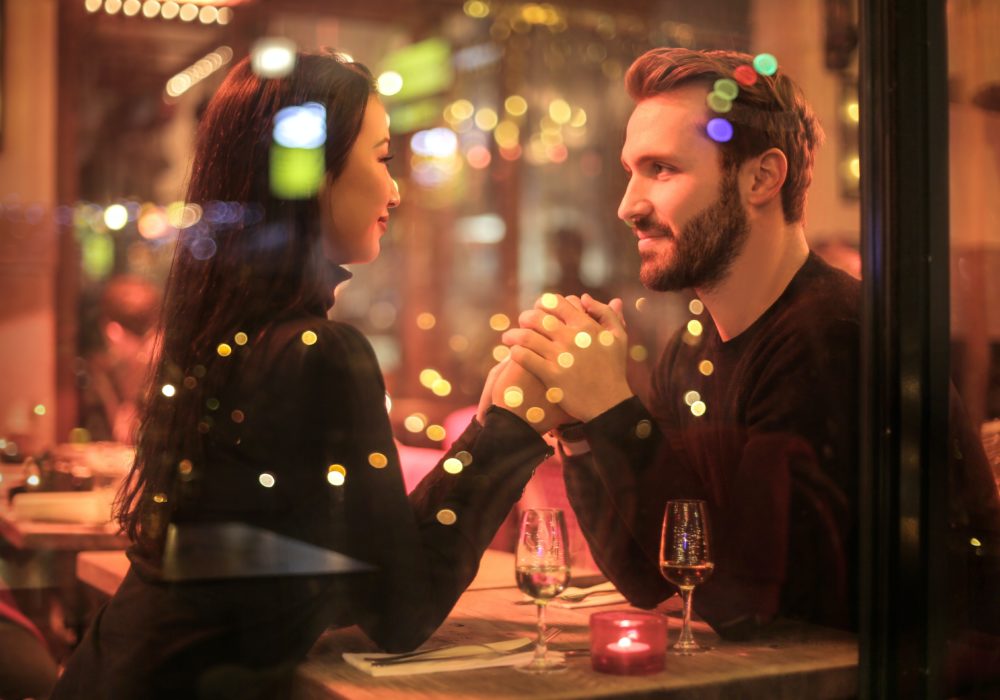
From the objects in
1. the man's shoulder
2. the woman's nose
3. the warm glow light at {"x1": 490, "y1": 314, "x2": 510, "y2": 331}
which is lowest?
the warm glow light at {"x1": 490, "y1": 314, "x2": 510, "y2": 331}

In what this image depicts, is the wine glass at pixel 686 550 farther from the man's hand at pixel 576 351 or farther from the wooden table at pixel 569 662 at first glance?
the man's hand at pixel 576 351

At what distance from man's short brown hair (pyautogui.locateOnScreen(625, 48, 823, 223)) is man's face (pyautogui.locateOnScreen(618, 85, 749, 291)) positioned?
0.07ft

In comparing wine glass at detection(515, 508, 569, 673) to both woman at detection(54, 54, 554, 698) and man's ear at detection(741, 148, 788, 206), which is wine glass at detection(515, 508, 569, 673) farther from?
man's ear at detection(741, 148, 788, 206)

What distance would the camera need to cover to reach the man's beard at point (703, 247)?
5.29 ft

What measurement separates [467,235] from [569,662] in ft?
2.43

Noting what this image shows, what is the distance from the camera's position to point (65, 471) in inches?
59.8

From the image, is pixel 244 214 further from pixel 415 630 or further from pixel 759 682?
pixel 759 682

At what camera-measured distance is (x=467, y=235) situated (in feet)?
6.13

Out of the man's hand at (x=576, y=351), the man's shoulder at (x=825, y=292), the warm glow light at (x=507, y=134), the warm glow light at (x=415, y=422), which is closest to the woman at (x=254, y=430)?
the warm glow light at (x=415, y=422)

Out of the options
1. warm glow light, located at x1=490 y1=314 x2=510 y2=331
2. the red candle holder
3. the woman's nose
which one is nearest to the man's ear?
warm glow light, located at x1=490 y1=314 x2=510 y2=331

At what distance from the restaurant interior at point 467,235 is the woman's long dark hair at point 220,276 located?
1.0 inches

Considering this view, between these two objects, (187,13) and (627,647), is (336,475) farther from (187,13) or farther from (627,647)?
(187,13)

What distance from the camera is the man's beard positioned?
1613 millimetres

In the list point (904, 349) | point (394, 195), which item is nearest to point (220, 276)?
point (394, 195)
